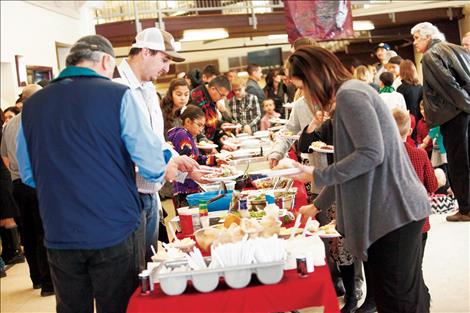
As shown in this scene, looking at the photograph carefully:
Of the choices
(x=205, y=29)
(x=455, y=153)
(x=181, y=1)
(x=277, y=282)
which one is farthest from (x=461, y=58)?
(x=181, y=1)

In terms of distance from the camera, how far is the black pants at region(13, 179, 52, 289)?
5.75 meters

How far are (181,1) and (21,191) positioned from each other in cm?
939

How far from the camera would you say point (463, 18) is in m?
16.2

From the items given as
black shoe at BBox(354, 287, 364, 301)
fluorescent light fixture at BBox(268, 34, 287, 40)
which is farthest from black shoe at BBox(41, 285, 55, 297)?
fluorescent light fixture at BBox(268, 34, 287, 40)

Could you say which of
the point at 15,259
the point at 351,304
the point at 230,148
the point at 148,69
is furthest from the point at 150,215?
the point at 15,259

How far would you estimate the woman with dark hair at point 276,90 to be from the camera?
38.2 feet

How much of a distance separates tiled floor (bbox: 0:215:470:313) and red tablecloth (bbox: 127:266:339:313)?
6.33 feet

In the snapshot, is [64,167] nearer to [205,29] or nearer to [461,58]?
[461,58]

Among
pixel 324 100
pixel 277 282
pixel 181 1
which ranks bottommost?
pixel 277 282

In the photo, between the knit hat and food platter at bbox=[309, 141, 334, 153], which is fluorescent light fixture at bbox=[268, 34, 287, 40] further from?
the knit hat

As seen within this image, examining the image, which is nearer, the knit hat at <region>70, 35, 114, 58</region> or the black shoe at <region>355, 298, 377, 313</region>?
the knit hat at <region>70, 35, 114, 58</region>

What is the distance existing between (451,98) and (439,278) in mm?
2031

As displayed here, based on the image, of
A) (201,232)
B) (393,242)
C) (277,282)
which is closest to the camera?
(277,282)

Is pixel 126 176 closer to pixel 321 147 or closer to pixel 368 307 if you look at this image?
pixel 321 147
